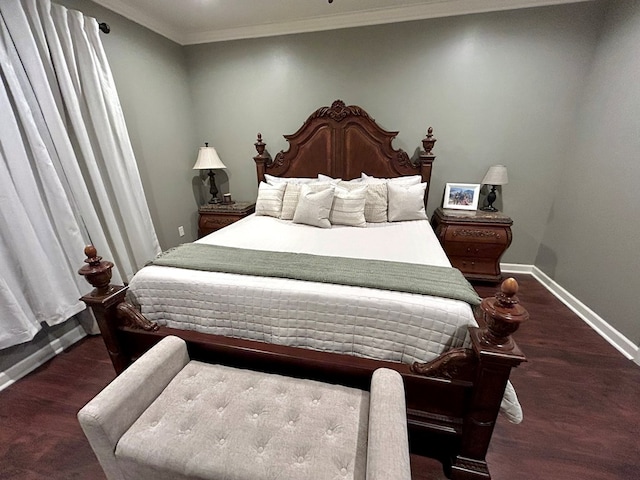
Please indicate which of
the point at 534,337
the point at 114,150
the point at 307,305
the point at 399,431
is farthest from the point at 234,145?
the point at 534,337

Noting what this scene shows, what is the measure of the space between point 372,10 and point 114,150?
264cm

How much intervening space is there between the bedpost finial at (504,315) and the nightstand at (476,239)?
171 cm

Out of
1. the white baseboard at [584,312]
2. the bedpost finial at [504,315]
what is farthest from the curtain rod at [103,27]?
the white baseboard at [584,312]

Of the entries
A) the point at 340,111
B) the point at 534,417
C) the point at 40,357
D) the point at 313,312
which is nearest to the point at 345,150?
the point at 340,111

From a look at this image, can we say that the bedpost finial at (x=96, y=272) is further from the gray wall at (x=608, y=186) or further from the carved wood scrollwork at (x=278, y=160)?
the gray wall at (x=608, y=186)

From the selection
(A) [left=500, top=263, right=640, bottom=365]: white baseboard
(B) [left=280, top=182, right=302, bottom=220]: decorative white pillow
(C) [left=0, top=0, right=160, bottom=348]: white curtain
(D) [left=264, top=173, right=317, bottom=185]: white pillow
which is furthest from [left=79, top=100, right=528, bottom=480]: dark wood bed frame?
(D) [left=264, top=173, right=317, bottom=185]: white pillow

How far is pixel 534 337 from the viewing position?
2008 millimetres

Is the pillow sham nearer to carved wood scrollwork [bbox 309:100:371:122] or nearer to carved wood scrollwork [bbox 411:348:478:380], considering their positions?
carved wood scrollwork [bbox 309:100:371:122]

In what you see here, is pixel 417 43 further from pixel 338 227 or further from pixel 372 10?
pixel 338 227

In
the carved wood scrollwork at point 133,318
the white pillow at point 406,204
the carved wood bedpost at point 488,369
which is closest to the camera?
the carved wood bedpost at point 488,369

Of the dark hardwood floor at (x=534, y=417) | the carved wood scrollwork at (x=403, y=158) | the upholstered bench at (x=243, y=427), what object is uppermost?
the carved wood scrollwork at (x=403, y=158)

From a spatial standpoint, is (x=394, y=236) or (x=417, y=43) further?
(x=417, y=43)

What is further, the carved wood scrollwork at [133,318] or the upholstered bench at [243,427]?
the carved wood scrollwork at [133,318]

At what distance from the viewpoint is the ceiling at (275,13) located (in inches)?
92.8
